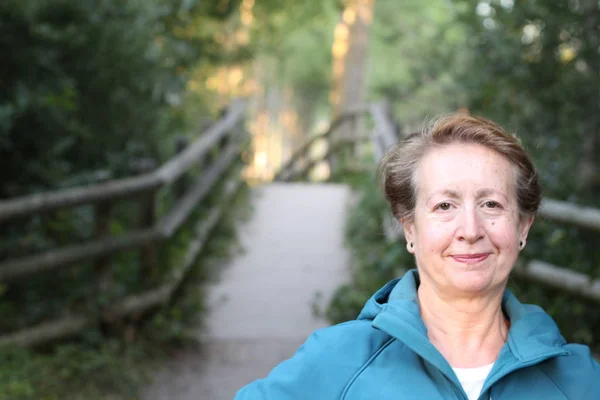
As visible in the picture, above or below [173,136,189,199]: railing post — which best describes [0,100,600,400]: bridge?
below

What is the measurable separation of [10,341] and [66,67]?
2205 millimetres

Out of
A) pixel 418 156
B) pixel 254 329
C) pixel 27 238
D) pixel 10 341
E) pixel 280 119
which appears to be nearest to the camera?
pixel 418 156

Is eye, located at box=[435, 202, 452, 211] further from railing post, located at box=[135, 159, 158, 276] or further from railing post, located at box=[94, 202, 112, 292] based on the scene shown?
railing post, located at box=[135, 159, 158, 276]

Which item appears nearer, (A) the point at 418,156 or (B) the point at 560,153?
(A) the point at 418,156

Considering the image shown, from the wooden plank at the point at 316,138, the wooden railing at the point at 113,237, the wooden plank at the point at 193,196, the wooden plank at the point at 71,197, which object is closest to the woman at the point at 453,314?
the wooden plank at the point at 71,197

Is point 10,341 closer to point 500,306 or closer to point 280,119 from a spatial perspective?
point 500,306

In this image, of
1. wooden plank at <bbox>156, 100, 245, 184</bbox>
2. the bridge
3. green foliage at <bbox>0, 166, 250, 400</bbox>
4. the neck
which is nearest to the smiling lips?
the neck

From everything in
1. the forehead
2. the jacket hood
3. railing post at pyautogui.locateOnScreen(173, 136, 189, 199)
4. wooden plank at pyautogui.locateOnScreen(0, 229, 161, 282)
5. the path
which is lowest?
the path

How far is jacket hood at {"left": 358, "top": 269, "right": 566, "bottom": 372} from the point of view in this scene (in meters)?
1.91

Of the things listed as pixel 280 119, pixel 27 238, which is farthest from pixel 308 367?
pixel 280 119

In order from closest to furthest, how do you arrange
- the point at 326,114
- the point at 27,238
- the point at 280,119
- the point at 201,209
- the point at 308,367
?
the point at 308,367
the point at 27,238
the point at 201,209
the point at 280,119
the point at 326,114

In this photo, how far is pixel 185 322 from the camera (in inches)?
233

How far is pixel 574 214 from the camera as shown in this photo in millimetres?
4559

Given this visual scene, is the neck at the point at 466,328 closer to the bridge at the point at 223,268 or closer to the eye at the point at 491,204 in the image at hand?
the eye at the point at 491,204
